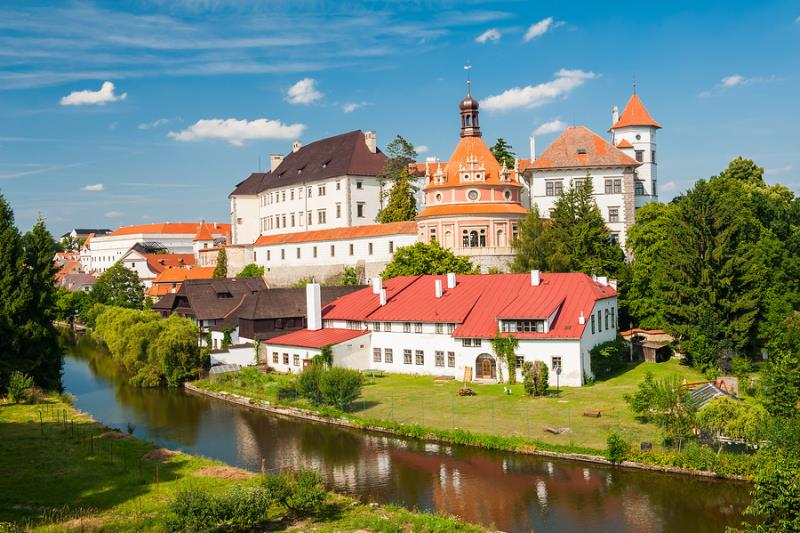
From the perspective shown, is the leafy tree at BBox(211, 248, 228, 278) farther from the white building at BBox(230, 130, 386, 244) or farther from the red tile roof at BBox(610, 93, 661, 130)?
the red tile roof at BBox(610, 93, 661, 130)

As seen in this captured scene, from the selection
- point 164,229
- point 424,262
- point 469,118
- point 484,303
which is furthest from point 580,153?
point 164,229

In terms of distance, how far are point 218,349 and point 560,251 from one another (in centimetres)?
2388

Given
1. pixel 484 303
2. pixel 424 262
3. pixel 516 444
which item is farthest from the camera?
pixel 424 262

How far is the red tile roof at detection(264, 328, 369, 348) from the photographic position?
137 ft

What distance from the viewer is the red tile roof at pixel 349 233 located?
6175 centimetres

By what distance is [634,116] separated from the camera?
7056 centimetres

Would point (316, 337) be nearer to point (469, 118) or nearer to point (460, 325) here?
point (460, 325)

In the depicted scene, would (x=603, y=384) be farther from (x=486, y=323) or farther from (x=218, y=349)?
(x=218, y=349)

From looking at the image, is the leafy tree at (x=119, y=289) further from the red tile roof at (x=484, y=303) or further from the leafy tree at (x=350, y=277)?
the red tile roof at (x=484, y=303)

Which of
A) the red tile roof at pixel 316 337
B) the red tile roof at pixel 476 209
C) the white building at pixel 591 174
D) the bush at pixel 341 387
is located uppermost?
the white building at pixel 591 174

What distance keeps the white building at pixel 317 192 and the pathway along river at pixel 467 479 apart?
43643 mm

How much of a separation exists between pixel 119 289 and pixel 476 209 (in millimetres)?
43444

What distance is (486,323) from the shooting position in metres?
38.4

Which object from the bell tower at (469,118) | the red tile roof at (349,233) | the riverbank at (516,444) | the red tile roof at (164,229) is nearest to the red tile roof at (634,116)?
the bell tower at (469,118)
